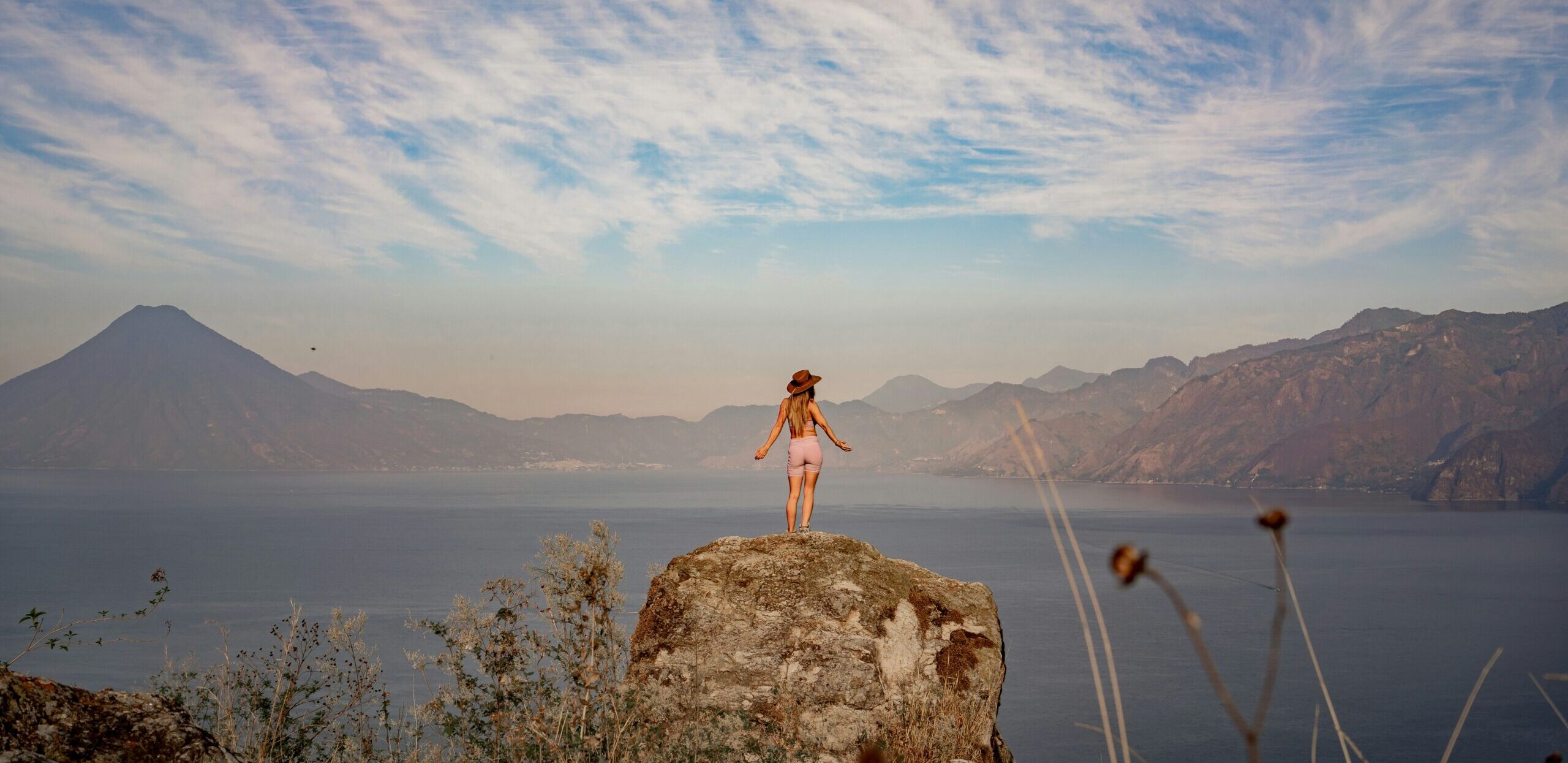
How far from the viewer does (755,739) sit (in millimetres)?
8773

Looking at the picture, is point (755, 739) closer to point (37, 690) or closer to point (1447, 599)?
point (37, 690)

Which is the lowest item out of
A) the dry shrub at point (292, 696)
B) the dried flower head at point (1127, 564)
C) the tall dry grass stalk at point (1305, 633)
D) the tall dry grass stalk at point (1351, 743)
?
the dry shrub at point (292, 696)

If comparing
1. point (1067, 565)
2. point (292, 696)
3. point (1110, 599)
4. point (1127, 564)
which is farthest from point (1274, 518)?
point (1110, 599)

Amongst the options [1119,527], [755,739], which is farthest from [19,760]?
[1119,527]

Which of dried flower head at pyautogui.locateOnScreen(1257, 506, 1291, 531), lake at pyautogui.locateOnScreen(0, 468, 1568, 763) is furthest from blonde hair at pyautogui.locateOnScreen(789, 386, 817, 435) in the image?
dried flower head at pyautogui.locateOnScreen(1257, 506, 1291, 531)

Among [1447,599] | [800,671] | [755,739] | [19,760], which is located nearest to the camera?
[19,760]

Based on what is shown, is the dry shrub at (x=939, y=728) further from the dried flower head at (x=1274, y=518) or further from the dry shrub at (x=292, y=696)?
the dried flower head at (x=1274, y=518)

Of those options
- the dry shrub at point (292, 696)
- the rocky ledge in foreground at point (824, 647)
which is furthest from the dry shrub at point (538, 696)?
the rocky ledge in foreground at point (824, 647)

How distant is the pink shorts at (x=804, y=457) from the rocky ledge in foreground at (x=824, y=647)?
2139mm

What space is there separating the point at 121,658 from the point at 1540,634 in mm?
116843

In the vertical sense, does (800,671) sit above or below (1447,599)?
above

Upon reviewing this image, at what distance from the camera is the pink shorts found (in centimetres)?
1350

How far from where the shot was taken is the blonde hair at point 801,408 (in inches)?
531

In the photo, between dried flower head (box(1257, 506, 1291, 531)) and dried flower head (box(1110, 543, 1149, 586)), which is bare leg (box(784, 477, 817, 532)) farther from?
dried flower head (box(1110, 543, 1149, 586))
